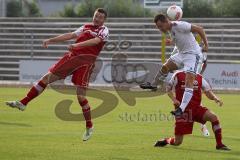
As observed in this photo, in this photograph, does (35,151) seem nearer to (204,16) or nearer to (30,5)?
(204,16)

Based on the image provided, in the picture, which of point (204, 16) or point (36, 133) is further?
point (204, 16)

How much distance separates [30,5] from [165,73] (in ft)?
114

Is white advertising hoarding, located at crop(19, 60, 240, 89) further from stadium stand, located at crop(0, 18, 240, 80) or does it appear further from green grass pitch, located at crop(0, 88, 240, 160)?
green grass pitch, located at crop(0, 88, 240, 160)

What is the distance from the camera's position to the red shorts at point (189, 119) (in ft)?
41.1

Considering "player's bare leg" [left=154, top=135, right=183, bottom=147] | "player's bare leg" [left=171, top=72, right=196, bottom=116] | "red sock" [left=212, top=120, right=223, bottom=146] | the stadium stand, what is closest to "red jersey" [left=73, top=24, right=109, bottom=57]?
"player's bare leg" [left=171, top=72, right=196, bottom=116]

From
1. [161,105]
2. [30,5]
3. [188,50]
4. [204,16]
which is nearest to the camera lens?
[188,50]

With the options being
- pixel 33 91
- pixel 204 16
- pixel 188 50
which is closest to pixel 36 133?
pixel 33 91

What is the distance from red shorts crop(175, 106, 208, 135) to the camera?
12.5m

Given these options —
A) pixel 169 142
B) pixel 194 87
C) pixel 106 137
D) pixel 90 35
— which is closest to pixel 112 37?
pixel 106 137

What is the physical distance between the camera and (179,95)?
12.8 metres

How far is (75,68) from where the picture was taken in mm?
13891

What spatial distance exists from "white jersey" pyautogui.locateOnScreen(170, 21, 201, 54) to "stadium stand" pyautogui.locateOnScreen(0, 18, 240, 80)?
24.3 metres

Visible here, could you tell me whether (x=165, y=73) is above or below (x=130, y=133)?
above

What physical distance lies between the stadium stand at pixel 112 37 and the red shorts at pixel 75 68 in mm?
Answer: 24102
